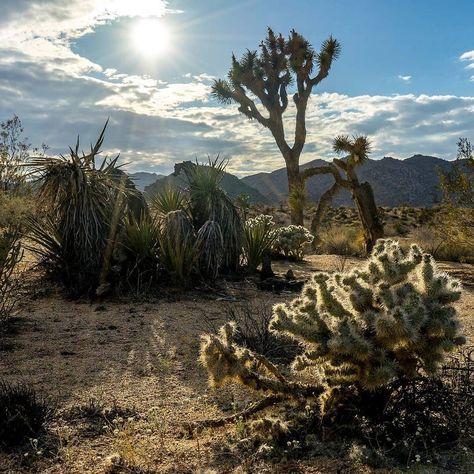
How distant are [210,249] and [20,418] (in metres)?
6.60

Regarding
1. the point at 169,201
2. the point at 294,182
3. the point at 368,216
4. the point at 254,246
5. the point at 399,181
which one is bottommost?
the point at 254,246

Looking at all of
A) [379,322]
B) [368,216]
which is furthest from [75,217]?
[368,216]

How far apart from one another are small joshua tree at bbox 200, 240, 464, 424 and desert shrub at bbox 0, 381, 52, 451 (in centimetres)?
129

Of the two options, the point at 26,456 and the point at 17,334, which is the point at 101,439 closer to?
the point at 26,456

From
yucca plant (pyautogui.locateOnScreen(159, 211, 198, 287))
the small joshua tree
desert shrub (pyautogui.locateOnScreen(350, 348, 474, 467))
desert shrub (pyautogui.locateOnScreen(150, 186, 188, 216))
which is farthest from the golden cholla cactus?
desert shrub (pyautogui.locateOnScreen(150, 186, 188, 216))

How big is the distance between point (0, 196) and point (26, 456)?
45.0ft

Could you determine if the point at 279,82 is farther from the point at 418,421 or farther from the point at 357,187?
the point at 418,421

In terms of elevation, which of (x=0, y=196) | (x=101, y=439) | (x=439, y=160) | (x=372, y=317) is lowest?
(x=101, y=439)

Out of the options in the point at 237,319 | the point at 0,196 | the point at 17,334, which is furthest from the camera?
the point at 0,196

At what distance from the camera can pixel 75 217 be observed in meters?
9.52

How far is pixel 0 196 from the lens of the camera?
15.8 meters

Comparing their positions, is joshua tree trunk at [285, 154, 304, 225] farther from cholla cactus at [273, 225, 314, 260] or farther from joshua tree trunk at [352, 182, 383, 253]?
cholla cactus at [273, 225, 314, 260]

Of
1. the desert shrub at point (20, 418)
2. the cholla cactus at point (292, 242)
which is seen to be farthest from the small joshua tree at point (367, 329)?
the cholla cactus at point (292, 242)

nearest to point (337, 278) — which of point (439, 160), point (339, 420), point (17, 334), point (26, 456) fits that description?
point (339, 420)
